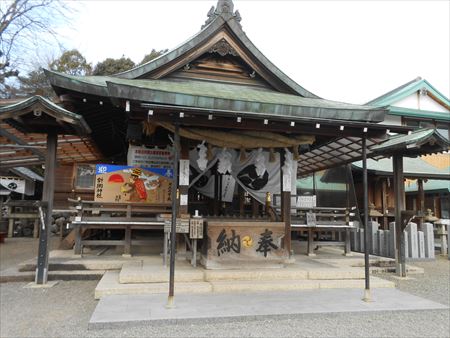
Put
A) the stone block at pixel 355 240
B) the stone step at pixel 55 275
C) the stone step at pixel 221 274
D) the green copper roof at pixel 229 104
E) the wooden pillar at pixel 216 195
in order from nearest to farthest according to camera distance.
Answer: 1. the green copper roof at pixel 229 104
2. the stone step at pixel 221 274
3. the stone step at pixel 55 275
4. the wooden pillar at pixel 216 195
5. the stone block at pixel 355 240

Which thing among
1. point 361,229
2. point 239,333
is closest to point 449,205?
point 361,229

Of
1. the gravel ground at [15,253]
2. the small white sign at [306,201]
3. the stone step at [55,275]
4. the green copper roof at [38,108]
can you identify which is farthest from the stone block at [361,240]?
the green copper roof at [38,108]

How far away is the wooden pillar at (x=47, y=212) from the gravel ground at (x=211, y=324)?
0.70 metres

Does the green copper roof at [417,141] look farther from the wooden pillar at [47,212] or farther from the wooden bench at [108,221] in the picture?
the wooden pillar at [47,212]

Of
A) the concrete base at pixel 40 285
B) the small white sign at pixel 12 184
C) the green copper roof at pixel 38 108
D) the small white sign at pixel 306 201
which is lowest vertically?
the concrete base at pixel 40 285

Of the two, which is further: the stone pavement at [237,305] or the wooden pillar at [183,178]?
the wooden pillar at [183,178]

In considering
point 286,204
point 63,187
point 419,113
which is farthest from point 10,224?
point 419,113

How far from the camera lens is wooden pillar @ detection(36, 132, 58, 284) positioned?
7305 millimetres

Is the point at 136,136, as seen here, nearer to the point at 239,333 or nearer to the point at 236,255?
the point at 236,255

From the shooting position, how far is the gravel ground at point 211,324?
4.71 m

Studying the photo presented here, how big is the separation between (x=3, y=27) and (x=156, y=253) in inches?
677

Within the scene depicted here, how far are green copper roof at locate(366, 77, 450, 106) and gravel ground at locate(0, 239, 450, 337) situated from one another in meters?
13.5

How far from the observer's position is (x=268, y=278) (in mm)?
7289

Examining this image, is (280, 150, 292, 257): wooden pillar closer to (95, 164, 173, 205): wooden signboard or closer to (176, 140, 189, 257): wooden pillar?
(176, 140, 189, 257): wooden pillar
